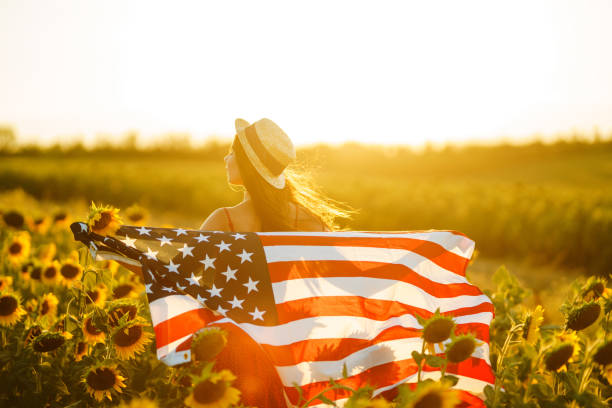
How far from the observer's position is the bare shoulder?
12.2 ft

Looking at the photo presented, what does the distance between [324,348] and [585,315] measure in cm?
137

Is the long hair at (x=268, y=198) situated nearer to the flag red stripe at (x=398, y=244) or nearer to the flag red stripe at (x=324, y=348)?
the flag red stripe at (x=398, y=244)

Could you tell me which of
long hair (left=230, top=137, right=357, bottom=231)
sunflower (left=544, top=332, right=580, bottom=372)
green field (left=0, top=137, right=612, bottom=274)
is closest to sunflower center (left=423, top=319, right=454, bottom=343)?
sunflower (left=544, top=332, right=580, bottom=372)

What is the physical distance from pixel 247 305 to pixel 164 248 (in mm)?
615

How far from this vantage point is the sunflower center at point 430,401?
A: 1.76 meters

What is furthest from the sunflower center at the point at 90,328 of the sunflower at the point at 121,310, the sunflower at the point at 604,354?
the sunflower at the point at 604,354

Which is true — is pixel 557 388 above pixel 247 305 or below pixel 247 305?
below

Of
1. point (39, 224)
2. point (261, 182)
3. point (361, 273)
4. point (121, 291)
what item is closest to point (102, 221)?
point (121, 291)

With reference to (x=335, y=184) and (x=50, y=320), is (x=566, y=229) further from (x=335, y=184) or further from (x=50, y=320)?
(x=50, y=320)

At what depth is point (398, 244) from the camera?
3.74 meters

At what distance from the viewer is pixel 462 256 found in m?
3.86

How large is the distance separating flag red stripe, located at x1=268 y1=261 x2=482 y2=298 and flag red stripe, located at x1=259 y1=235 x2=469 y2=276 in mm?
161

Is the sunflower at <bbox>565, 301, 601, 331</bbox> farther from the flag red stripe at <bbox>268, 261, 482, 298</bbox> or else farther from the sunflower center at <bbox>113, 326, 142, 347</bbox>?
the sunflower center at <bbox>113, 326, 142, 347</bbox>

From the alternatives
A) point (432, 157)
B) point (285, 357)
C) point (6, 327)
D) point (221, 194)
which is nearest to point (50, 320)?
point (6, 327)
